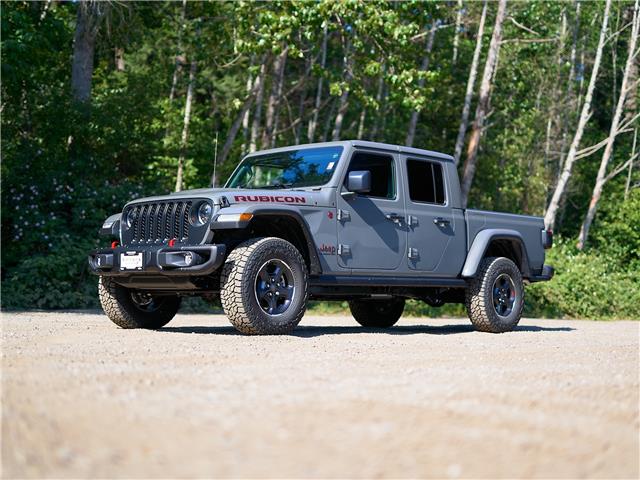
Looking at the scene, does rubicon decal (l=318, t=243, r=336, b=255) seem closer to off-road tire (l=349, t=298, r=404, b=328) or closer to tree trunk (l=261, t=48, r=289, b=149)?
off-road tire (l=349, t=298, r=404, b=328)

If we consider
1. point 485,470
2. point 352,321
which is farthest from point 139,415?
point 352,321

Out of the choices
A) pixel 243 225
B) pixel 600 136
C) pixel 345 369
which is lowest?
pixel 345 369

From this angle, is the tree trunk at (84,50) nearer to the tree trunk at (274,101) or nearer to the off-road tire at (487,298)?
the tree trunk at (274,101)

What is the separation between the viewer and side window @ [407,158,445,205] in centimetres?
1048

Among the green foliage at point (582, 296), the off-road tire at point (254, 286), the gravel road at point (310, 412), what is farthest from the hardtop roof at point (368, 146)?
the green foliage at point (582, 296)

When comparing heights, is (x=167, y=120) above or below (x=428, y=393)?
above

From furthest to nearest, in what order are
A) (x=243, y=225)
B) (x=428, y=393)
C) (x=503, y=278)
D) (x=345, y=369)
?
1. (x=503, y=278)
2. (x=243, y=225)
3. (x=345, y=369)
4. (x=428, y=393)

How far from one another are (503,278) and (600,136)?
2568cm

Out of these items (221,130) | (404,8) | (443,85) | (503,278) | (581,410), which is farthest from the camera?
(221,130)

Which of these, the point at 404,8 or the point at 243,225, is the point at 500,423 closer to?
the point at 243,225

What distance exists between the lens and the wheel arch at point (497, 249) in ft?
35.6

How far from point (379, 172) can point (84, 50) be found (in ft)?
38.2

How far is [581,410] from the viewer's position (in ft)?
15.0

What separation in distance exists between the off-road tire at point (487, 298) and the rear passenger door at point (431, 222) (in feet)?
Answer: 1.07
